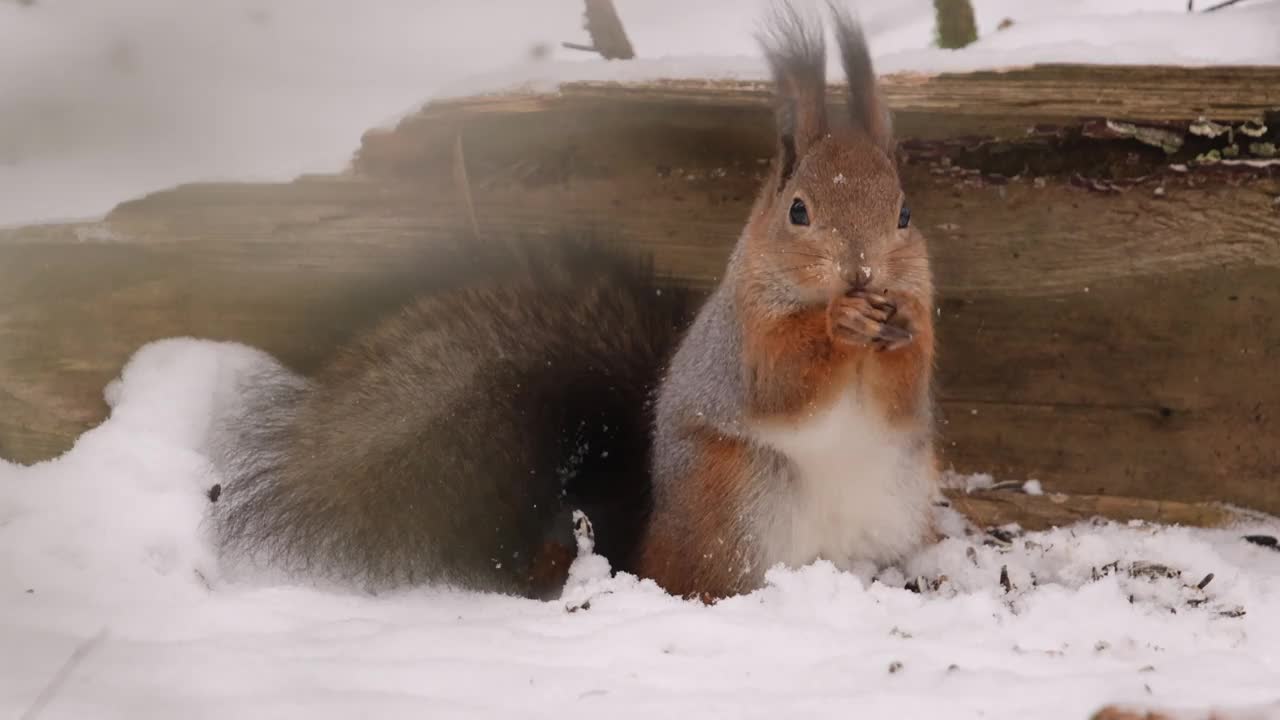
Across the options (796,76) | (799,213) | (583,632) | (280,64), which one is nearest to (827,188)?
(799,213)

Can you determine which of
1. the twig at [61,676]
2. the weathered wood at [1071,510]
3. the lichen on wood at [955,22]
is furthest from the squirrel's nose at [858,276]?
the lichen on wood at [955,22]

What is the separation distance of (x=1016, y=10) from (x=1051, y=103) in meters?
0.68

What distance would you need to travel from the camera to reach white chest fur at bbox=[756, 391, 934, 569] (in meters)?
1.40

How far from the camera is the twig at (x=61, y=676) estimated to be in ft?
2.78

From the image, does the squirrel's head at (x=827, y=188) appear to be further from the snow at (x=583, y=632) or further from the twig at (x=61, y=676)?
the twig at (x=61, y=676)

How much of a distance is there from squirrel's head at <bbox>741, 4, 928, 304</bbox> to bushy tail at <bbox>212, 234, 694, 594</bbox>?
0.35 meters

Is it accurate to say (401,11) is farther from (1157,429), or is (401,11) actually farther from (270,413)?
(1157,429)

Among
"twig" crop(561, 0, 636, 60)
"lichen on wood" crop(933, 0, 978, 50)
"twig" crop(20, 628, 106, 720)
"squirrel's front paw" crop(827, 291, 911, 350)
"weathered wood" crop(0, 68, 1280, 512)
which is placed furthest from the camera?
"lichen on wood" crop(933, 0, 978, 50)

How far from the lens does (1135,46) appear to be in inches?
68.0

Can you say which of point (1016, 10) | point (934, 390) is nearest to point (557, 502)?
point (934, 390)

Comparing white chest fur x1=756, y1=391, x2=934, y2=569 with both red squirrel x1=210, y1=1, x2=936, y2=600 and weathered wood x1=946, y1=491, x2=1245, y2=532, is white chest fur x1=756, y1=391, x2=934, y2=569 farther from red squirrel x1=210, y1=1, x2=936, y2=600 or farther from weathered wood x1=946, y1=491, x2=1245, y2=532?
weathered wood x1=946, y1=491, x2=1245, y2=532

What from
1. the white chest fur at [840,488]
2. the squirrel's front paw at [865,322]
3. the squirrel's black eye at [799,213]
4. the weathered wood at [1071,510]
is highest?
the squirrel's black eye at [799,213]

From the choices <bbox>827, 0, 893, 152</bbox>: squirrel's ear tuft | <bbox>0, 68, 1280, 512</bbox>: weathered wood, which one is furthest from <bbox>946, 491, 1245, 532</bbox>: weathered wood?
<bbox>827, 0, 893, 152</bbox>: squirrel's ear tuft

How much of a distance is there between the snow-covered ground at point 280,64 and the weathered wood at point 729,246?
6cm
